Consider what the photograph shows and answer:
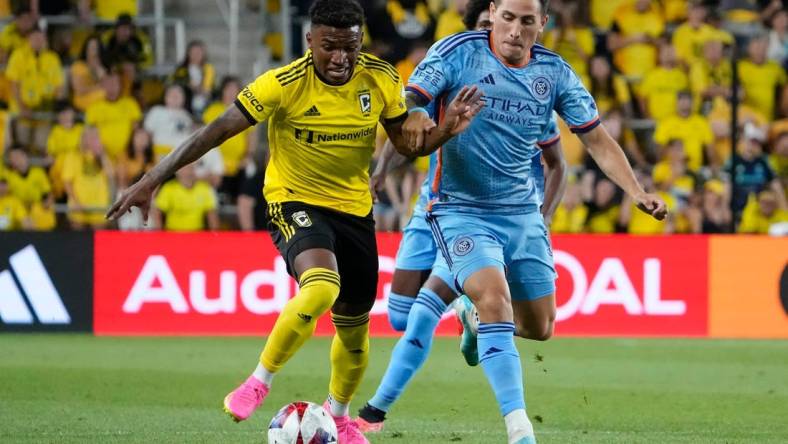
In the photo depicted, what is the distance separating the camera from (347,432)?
281 inches

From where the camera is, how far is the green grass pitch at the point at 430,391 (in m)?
7.66

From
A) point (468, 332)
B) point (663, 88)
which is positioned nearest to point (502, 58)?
point (468, 332)

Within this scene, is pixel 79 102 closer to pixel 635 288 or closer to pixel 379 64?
pixel 635 288

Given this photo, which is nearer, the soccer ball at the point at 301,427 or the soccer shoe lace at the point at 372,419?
the soccer ball at the point at 301,427

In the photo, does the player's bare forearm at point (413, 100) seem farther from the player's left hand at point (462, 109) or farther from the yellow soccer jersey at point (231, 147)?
the yellow soccer jersey at point (231, 147)

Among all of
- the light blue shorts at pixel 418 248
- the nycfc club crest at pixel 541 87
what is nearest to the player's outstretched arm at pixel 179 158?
the nycfc club crest at pixel 541 87

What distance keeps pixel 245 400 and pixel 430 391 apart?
11.5 ft

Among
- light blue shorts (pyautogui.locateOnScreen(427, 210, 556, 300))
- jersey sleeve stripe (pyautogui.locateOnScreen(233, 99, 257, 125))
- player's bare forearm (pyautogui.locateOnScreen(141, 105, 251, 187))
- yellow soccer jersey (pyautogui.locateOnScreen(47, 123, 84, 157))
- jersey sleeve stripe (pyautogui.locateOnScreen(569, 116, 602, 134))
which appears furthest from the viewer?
yellow soccer jersey (pyautogui.locateOnScreen(47, 123, 84, 157))

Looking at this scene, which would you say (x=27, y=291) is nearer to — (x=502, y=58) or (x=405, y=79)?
(x=405, y=79)

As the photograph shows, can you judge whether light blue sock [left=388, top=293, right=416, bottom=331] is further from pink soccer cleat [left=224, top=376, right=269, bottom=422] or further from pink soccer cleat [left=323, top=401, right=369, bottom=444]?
pink soccer cleat [left=224, top=376, right=269, bottom=422]

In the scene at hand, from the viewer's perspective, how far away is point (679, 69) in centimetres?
1677

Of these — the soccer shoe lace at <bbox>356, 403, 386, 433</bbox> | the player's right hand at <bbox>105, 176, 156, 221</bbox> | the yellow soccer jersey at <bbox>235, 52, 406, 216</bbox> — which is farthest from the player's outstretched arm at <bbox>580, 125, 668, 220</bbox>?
the player's right hand at <bbox>105, 176, 156, 221</bbox>

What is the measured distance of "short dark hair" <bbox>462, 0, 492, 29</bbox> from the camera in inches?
332

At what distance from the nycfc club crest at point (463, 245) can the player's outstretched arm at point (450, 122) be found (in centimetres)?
49
